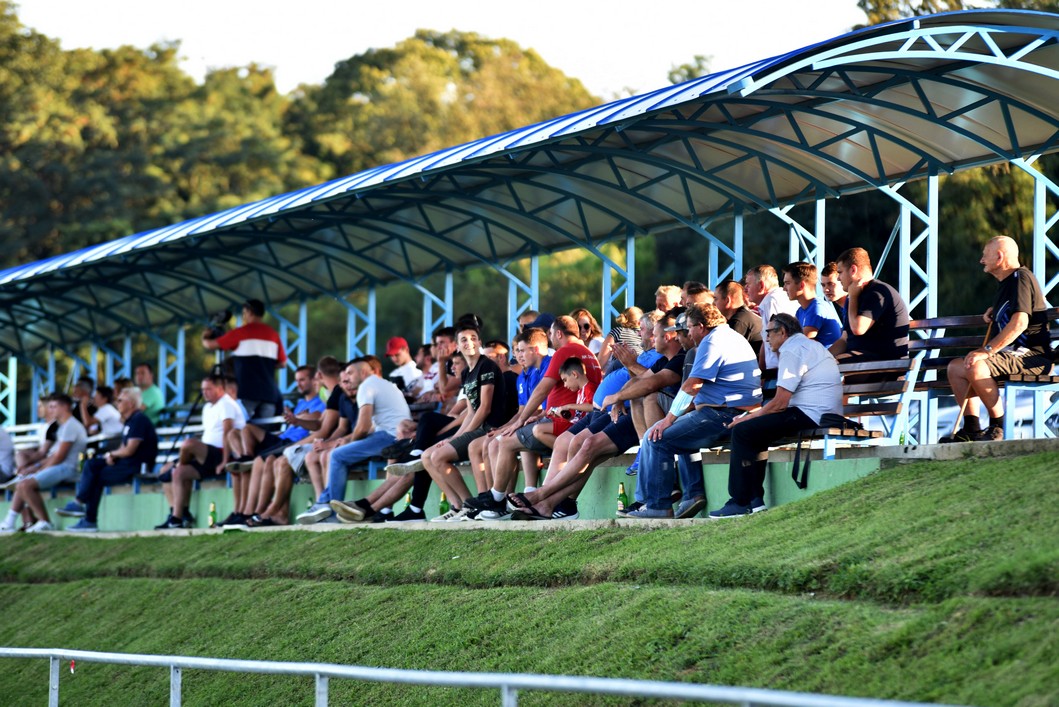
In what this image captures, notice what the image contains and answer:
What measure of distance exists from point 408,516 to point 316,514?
1174 mm

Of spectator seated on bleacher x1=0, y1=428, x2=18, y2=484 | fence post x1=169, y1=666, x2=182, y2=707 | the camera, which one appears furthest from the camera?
spectator seated on bleacher x1=0, y1=428, x2=18, y2=484

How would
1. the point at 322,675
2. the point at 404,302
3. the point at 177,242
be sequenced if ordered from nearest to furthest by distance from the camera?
the point at 322,675 → the point at 177,242 → the point at 404,302

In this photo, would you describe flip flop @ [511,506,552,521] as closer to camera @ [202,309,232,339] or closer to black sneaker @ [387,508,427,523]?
black sneaker @ [387,508,427,523]

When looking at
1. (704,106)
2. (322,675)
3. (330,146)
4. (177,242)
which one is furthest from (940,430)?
(330,146)

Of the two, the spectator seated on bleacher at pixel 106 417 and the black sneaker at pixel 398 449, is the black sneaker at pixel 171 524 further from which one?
the black sneaker at pixel 398 449

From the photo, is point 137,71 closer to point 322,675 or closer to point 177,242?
point 177,242

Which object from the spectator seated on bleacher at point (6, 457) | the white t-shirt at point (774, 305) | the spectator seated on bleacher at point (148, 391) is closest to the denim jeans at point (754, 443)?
the white t-shirt at point (774, 305)

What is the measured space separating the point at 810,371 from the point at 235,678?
4540 millimetres

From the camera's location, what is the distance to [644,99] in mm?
14156

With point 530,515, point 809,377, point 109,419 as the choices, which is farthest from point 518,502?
point 109,419

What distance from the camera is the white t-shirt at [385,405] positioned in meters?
15.0

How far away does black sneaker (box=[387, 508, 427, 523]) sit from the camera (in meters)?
14.3

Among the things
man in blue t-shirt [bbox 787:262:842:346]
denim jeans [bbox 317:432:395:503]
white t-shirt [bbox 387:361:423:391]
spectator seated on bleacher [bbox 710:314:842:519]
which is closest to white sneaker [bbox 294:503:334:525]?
denim jeans [bbox 317:432:395:503]

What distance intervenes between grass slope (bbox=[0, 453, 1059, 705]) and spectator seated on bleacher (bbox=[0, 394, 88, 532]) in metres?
5.86
